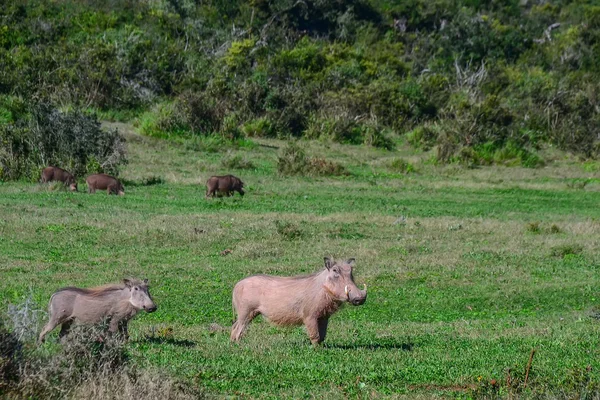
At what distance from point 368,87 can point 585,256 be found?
31.0 metres

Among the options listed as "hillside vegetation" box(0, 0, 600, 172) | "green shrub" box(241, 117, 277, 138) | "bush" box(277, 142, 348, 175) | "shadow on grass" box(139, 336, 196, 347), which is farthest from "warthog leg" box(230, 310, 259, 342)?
"green shrub" box(241, 117, 277, 138)

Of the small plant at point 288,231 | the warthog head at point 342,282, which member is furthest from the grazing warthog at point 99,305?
the small plant at point 288,231

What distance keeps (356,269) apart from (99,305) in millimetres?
7918

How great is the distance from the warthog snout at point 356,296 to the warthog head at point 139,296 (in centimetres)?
201

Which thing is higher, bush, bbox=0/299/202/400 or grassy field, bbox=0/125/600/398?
bush, bbox=0/299/202/400

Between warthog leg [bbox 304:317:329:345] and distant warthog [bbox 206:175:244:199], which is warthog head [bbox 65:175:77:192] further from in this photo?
warthog leg [bbox 304:317:329:345]

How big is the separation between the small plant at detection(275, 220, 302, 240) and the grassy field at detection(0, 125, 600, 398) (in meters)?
0.03

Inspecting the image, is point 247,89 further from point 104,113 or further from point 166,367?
point 166,367

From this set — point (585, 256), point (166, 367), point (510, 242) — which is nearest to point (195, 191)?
point (510, 242)

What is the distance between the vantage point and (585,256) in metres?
18.7

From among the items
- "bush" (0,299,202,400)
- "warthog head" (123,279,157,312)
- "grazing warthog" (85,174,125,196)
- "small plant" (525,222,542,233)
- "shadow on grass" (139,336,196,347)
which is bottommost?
"grazing warthog" (85,174,125,196)

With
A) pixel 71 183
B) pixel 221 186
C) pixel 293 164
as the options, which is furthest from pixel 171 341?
pixel 293 164

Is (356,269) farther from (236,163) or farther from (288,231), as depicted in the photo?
(236,163)

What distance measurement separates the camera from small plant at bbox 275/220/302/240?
19.3 meters
